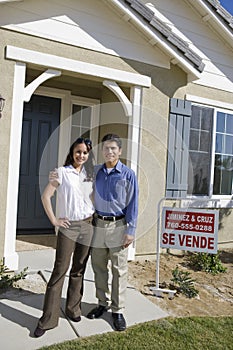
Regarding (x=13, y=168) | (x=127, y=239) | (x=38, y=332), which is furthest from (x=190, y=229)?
(x=13, y=168)

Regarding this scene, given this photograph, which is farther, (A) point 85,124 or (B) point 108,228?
(A) point 85,124

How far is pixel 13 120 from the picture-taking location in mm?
4051

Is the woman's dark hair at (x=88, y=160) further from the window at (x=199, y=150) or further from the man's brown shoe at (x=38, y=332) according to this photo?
the window at (x=199, y=150)

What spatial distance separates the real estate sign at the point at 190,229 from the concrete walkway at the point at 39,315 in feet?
2.52

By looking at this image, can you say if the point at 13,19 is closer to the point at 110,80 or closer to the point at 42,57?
the point at 42,57

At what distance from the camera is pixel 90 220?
2986mm

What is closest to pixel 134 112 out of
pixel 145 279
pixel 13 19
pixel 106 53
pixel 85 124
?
pixel 106 53

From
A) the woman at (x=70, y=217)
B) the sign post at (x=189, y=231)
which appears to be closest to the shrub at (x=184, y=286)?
the sign post at (x=189, y=231)

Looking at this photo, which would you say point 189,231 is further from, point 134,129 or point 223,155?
point 223,155

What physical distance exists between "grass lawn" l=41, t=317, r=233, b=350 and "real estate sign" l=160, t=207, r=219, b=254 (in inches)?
32.6

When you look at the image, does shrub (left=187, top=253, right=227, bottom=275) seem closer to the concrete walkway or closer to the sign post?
the sign post

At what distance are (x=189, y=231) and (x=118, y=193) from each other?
143 centimetres

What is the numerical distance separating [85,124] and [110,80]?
1.58 m

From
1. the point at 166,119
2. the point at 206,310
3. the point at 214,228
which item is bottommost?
the point at 206,310
